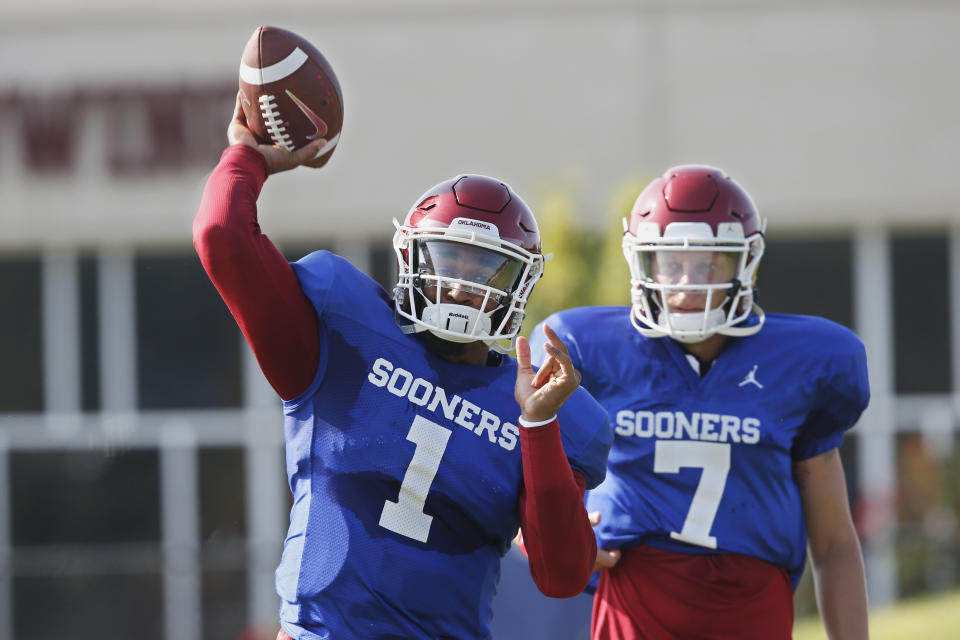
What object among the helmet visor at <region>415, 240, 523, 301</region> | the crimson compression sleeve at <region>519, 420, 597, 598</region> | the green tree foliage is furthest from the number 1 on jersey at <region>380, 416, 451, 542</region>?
the green tree foliage

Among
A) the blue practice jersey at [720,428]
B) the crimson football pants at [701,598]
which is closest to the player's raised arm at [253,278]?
the blue practice jersey at [720,428]

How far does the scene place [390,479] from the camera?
2.79 metres

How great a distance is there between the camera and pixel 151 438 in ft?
35.6

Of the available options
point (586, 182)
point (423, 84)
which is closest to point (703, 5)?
point (586, 182)

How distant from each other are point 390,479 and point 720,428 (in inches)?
42.6

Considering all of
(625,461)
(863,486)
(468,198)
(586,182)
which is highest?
(586,182)

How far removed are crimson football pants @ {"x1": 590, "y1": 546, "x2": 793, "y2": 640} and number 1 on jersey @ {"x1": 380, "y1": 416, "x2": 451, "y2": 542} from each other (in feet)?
3.10

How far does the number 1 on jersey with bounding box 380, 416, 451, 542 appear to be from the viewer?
2787mm

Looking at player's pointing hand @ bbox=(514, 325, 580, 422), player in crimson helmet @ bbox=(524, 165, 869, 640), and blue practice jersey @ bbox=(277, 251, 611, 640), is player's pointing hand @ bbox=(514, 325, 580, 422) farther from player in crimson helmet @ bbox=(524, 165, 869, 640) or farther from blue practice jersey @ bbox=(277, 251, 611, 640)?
player in crimson helmet @ bbox=(524, 165, 869, 640)

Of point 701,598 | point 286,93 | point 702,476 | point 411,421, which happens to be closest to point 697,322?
point 702,476

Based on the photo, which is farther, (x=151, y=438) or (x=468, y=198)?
(x=151, y=438)

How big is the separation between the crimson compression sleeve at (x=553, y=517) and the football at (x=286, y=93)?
3.06 feet

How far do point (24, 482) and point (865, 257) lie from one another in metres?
7.72

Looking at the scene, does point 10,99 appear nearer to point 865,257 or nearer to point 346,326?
point 865,257
